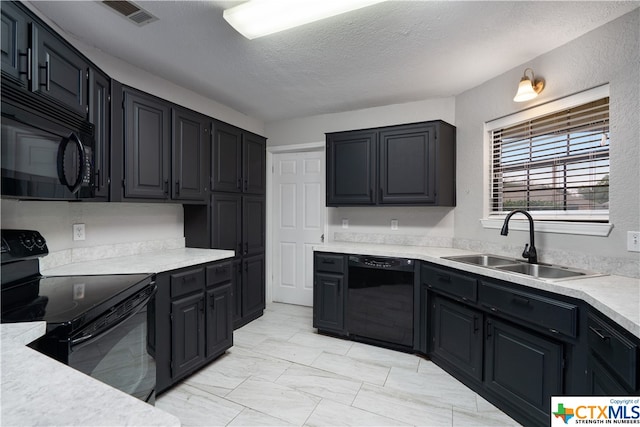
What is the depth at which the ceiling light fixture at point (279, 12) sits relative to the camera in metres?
1.73

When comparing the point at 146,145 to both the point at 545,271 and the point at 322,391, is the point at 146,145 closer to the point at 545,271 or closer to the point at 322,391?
the point at 322,391

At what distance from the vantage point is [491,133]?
9.70ft

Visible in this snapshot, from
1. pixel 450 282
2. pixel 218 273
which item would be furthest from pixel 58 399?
pixel 450 282

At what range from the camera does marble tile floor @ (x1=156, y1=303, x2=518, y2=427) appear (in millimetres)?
1980

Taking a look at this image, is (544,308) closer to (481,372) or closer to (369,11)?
(481,372)

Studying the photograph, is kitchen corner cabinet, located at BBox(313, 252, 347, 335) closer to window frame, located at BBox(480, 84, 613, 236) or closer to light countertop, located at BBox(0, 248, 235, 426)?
window frame, located at BBox(480, 84, 613, 236)

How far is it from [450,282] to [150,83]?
124 inches

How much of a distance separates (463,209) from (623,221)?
136cm

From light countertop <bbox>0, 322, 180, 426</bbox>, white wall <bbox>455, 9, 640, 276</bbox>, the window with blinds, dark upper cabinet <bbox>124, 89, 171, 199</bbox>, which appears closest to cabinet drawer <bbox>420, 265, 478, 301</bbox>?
white wall <bbox>455, 9, 640, 276</bbox>

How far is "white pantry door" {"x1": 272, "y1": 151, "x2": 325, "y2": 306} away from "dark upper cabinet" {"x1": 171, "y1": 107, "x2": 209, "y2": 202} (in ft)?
4.97

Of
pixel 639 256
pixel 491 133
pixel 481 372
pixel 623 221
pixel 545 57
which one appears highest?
pixel 545 57

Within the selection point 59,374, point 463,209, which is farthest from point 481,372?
point 59,374

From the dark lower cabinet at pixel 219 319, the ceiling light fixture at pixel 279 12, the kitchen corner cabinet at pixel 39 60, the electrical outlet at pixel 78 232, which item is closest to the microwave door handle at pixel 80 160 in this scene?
the kitchen corner cabinet at pixel 39 60

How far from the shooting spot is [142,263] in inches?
89.4
